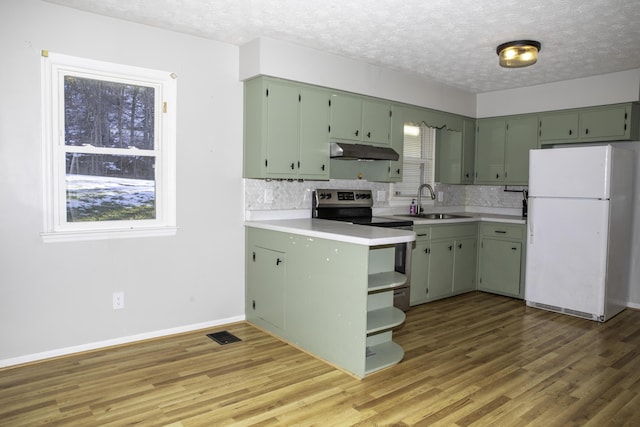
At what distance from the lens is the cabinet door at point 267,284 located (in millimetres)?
3545

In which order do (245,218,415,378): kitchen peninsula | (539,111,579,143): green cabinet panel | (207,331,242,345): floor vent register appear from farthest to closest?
(539,111,579,143): green cabinet panel, (207,331,242,345): floor vent register, (245,218,415,378): kitchen peninsula

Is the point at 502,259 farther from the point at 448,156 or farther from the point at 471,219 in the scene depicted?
the point at 448,156

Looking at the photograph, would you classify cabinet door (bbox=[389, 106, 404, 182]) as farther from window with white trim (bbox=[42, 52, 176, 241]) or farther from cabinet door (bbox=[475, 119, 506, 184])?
window with white trim (bbox=[42, 52, 176, 241])

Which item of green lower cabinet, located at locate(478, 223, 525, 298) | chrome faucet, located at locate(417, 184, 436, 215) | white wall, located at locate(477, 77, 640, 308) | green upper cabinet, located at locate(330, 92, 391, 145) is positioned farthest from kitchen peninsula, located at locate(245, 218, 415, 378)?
white wall, located at locate(477, 77, 640, 308)

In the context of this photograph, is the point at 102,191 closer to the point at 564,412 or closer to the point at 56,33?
the point at 56,33

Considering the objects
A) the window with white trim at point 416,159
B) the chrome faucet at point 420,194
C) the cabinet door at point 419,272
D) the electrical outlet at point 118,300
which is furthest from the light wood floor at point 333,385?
the window with white trim at point 416,159

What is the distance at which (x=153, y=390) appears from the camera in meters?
2.65

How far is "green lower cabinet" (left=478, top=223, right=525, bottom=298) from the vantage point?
4887 millimetres

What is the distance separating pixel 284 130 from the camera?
148 inches

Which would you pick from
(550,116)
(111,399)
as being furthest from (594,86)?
(111,399)

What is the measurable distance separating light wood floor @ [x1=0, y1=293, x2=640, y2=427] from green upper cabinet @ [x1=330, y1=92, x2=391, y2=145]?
188 centimetres

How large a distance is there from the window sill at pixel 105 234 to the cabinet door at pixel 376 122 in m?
2.05

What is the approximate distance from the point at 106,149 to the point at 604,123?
4771 mm

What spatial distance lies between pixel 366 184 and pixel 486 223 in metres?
1.53
